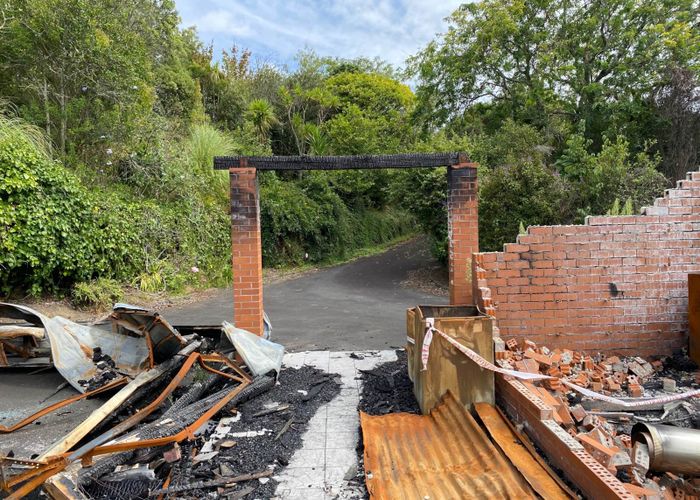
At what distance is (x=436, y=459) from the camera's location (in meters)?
3.29

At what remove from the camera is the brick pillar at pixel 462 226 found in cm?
588

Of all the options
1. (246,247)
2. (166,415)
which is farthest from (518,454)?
(246,247)

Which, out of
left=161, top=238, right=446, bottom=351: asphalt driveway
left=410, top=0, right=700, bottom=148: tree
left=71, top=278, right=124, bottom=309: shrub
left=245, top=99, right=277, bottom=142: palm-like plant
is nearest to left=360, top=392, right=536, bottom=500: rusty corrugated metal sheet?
left=161, top=238, right=446, bottom=351: asphalt driveway

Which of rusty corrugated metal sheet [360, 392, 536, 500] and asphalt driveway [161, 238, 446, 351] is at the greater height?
rusty corrugated metal sheet [360, 392, 536, 500]

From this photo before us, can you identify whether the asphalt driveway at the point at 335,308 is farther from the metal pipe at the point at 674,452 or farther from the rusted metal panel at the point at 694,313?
the metal pipe at the point at 674,452

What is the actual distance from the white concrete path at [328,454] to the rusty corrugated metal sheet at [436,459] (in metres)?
0.19

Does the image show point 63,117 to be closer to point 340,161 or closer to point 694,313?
point 340,161

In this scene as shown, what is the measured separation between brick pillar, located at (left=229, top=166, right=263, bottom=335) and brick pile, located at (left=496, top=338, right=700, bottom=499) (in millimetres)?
3319

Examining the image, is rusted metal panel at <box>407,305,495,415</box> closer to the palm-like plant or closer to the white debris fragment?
the white debris fragment

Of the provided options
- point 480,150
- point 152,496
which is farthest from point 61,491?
point 480,150

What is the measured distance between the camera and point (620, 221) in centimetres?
537

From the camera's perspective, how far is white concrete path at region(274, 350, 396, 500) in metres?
3.11

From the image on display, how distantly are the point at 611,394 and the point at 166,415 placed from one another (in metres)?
4.75

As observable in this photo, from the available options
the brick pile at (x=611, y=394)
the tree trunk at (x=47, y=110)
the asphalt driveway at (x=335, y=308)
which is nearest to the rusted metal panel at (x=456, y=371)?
the brick pile at (x=611, y=394)
